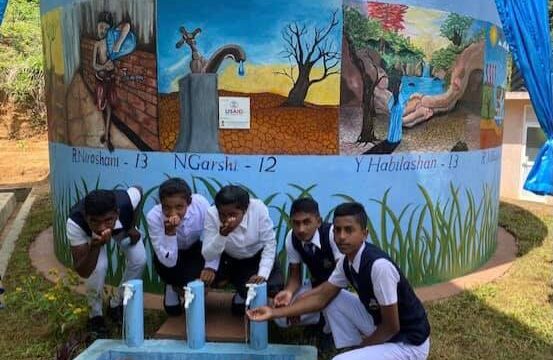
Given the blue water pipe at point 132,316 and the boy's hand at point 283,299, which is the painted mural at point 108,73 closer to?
the blue water pipe at point 132,316

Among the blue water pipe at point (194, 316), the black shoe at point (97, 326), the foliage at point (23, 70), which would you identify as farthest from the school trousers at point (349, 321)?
the foliage at point (23, 70)

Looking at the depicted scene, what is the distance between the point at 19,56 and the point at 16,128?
2230 mm

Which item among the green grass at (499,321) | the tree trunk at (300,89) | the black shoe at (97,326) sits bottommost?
the green grass at (499,321)

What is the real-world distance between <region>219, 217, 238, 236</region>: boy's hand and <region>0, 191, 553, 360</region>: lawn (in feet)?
2.95

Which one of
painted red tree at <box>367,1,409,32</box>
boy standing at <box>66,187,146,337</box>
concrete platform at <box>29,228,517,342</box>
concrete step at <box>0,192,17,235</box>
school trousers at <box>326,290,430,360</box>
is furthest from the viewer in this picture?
concrete step at <box>0,192,17,235</box>

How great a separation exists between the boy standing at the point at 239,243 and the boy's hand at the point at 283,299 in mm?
159

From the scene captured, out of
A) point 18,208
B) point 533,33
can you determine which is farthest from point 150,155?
point 18,208

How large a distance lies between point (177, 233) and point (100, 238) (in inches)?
24.9

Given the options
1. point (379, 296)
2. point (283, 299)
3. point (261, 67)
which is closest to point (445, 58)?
point (261, 67)

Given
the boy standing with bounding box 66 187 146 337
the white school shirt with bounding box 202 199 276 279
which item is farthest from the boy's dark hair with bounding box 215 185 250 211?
the boy standing with bounding box 66 187 146 337

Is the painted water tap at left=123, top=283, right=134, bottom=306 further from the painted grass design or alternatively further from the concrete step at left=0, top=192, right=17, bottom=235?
the concrete step at left=0, top=192, right=17, bottom=235

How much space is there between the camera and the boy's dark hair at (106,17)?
4.92 meters

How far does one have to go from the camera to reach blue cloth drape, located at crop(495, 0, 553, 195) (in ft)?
14.3

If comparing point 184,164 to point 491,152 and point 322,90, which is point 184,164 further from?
point 491,152
